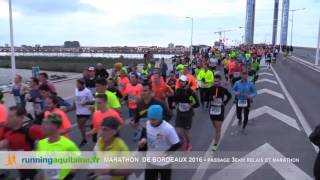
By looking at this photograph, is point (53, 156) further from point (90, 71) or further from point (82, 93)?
point (90, 71)

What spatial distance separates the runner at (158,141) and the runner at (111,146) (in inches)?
37.6

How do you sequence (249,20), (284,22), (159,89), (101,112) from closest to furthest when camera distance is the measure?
(101,112)
(159,89)
(284,22)
(249,20)

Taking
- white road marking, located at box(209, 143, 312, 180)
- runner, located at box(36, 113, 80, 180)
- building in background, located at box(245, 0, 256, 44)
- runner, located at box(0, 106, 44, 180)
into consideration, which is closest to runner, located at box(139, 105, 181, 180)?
runner, located at box(36, 113, 80, 180)

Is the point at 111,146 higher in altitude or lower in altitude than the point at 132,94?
A: higher

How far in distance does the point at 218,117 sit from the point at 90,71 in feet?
14.8

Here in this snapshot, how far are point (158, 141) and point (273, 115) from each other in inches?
389

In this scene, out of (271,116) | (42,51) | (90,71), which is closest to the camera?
(90,71)

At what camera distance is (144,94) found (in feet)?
25.2

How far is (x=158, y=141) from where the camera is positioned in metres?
5.96

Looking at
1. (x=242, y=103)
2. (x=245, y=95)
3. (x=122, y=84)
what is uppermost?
(x=122, y=84)

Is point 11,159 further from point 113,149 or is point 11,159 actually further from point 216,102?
point 216,102

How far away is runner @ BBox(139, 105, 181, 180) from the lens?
5.83 m

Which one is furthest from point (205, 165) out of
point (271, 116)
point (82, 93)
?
point (271, 116)

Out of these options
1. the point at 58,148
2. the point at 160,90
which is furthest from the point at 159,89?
the point at 58,148
